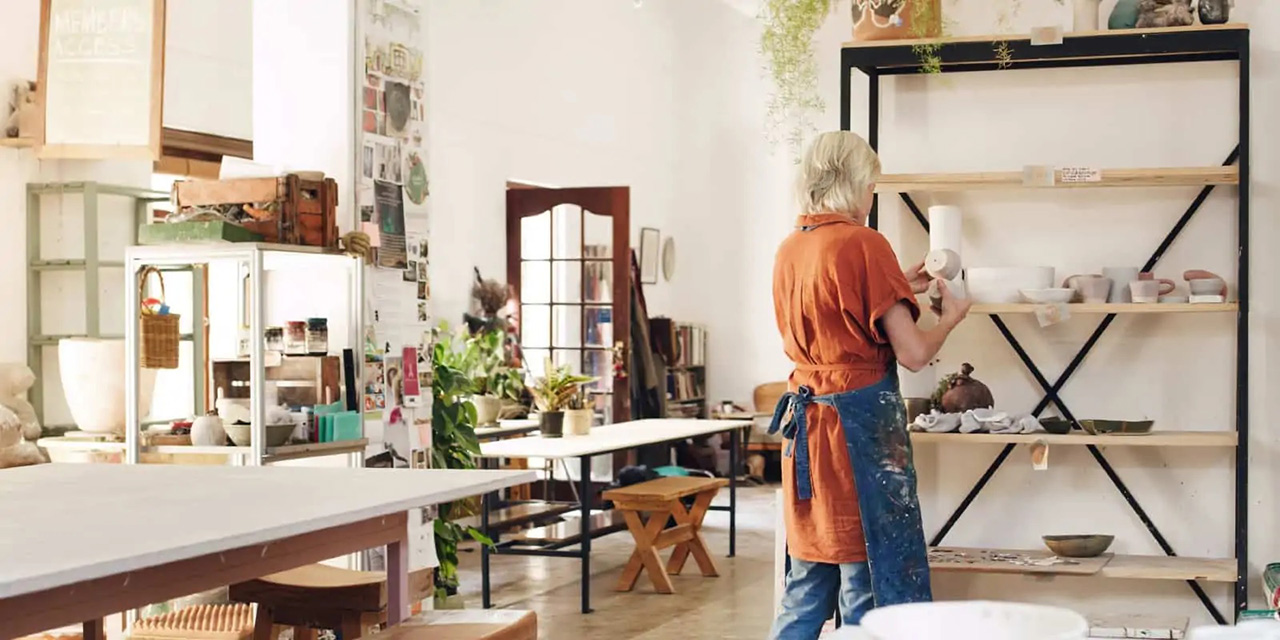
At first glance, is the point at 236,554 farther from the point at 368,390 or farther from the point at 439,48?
the point at 439,48

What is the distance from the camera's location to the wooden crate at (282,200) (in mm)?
5195

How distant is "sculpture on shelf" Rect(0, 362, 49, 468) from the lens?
18.6 ft

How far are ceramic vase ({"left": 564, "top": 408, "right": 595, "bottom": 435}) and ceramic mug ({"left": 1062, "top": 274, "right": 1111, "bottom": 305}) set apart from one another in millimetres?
3783

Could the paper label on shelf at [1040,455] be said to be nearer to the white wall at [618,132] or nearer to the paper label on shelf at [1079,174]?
the paper label on shelf at [1079,174]

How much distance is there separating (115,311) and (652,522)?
2.82 meters

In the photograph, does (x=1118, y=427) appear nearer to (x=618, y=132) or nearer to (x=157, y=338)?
(x=157, y=338)

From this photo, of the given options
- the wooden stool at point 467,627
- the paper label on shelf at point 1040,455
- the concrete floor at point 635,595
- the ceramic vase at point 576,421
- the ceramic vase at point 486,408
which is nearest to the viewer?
the wooden stool at point 467,627

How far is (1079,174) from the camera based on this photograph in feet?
14.9

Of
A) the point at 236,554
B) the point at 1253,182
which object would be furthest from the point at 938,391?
the point at 236,554

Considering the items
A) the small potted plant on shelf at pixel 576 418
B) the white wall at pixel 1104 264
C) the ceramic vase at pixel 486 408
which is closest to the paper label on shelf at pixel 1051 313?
the white wall at pixel 1104 264

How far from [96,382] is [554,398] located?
2.72m

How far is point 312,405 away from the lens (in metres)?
5.40

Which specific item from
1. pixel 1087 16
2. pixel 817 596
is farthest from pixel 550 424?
pixel 817 596

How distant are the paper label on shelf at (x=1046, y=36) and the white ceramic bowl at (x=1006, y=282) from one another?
0.70m
